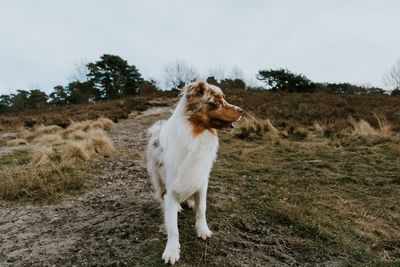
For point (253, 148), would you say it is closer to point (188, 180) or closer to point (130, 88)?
point (188, 180)

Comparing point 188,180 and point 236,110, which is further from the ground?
point 236,110

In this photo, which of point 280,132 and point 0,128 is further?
point 0,128

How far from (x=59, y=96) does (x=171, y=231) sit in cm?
3313

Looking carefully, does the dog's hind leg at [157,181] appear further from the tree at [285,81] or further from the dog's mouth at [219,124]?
the tree at [285,81]

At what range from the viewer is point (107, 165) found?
20.0ft

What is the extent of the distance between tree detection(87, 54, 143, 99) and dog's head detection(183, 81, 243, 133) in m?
29.1

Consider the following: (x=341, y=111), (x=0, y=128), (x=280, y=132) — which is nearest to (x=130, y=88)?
(x=0, y=128)

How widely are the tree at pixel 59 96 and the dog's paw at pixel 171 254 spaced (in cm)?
2988

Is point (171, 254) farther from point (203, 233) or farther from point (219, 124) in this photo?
point (219, 124)

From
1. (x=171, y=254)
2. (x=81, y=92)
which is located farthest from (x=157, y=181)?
(x=81, y=92)

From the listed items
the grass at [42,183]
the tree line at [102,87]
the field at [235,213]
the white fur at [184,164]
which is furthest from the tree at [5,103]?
the white fur at [184,164]

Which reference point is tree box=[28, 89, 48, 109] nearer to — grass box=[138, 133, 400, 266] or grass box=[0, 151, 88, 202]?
grass box=[0, 151, 88, 202]

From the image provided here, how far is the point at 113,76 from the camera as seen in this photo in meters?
32.4

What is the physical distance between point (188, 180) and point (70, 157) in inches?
157
